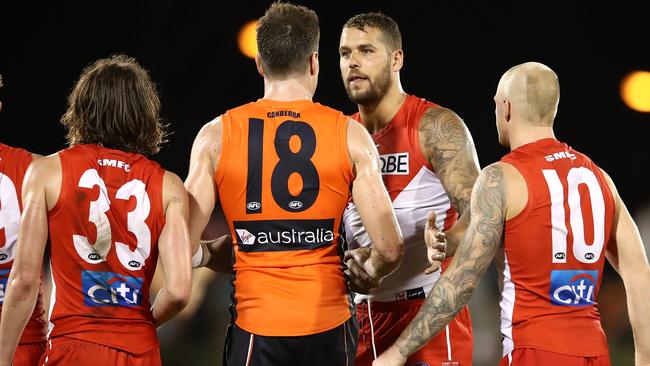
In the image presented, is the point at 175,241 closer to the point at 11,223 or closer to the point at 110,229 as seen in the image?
the point at 110,229

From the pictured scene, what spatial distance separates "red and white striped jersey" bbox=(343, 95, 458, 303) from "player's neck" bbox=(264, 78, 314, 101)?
0.89 metres

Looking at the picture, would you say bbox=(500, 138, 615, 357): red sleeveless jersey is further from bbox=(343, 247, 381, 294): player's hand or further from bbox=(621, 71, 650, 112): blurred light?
bbox=(621, 71, 650, 112): blurred light

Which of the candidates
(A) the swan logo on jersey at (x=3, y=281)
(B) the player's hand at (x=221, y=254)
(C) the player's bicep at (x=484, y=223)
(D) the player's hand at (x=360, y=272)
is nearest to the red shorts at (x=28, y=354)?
(A) the swan logo on jersey at (x=3, y=281)

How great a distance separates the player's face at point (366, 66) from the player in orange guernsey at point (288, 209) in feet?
3.20

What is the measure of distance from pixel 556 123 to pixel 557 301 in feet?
26.0

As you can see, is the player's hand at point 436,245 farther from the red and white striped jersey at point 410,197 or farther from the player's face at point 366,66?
the player's face at point 366,66

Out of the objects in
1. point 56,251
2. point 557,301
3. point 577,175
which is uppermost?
point 577,175

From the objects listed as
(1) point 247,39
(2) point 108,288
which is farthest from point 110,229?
(1) point 247,39

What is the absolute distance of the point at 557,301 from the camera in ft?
10.7

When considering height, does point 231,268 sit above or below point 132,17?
below

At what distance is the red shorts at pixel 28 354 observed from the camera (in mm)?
3346

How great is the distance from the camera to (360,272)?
11.8 feet

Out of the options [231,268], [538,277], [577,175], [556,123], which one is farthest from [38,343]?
[556,123]

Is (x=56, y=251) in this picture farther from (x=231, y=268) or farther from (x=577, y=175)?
(x=577, y=175)
